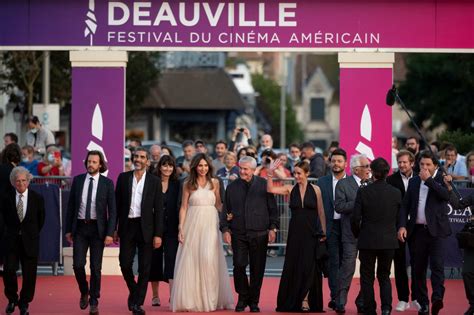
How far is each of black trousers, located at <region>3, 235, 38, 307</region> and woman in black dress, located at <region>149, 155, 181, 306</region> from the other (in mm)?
2001

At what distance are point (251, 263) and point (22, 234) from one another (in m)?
3.01

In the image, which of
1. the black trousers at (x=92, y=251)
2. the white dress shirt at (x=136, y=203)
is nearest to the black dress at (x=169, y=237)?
the white dress shirt at (x=136, y=203)

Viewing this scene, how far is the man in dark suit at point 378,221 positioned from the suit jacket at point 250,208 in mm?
1471

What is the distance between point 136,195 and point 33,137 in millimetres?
12236

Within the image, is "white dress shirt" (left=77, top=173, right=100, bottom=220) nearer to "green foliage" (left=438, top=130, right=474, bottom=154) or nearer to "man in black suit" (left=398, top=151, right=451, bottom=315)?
"man in black suit" (left=398, top=151, right=451, bottom=315)

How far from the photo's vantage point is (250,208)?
17312 mm

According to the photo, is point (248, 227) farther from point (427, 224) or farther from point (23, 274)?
point (23, 274)

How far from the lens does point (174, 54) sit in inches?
2931

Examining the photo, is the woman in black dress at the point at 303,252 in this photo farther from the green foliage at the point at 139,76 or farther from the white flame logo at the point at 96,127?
the green foliage at the point at 139,76

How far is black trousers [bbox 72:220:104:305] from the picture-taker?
16641 mm

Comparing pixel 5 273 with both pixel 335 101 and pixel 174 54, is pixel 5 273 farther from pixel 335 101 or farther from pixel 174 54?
pixel 335 101

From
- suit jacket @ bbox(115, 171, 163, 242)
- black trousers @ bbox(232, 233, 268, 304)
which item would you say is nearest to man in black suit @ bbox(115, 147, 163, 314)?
suit jacket @ bbox(115, 171, 163, 242)

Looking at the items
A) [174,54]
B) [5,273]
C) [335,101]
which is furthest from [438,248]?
[335,101]

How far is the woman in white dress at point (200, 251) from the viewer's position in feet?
56.4
